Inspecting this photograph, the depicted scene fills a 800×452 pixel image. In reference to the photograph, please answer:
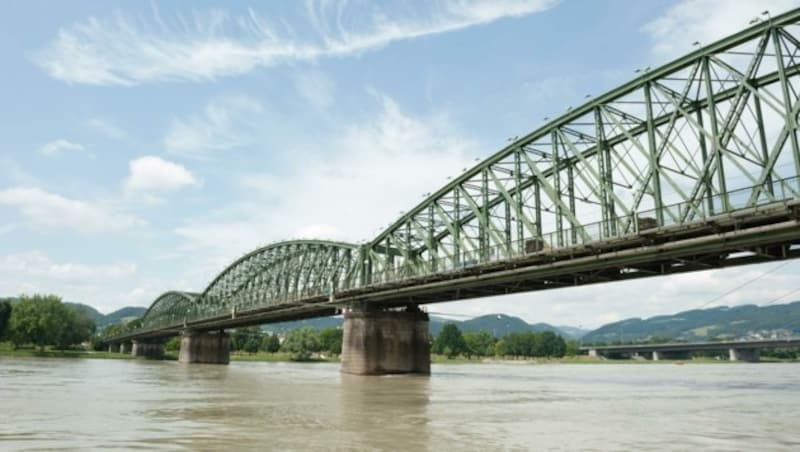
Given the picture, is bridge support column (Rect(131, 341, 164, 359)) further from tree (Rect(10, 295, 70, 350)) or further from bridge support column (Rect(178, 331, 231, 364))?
bridge support column (Rect(178, 331, 231, 364))

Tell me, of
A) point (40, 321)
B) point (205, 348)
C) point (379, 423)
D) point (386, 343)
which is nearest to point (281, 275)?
point (205, 348)

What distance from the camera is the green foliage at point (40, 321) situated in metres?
140

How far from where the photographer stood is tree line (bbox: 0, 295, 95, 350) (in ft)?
460

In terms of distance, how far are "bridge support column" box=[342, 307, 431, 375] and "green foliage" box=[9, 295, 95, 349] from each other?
4173 inches

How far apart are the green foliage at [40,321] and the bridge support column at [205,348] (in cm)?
3405

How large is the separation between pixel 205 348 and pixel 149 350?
5969 cm

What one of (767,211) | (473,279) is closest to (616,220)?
(767,211)

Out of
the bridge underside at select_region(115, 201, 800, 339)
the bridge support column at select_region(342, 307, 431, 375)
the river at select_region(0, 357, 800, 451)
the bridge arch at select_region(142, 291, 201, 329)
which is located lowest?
the river at select_region(0, 357, 800, 451)

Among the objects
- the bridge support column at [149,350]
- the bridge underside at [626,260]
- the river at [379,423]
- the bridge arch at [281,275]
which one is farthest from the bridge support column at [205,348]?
the river at [379,423]

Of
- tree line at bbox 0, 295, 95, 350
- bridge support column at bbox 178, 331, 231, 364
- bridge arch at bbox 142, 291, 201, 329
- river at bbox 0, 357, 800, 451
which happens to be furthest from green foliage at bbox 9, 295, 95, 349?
river at bbox 0, 357, 800, 451

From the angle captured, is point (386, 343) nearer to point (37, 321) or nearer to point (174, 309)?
point (37, 321)

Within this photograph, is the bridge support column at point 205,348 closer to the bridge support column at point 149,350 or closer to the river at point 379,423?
the bridge support column at point 149,350

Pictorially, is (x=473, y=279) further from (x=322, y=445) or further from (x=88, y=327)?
(x=88, y=327)

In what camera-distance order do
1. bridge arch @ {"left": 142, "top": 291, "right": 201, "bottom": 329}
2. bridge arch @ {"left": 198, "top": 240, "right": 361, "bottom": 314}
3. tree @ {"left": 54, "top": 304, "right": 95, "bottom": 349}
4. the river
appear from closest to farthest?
the river
bridge arch @ {"left": 198, "top": 240, "right": 361, "bottom": 314}
tree @ {"left": 54, "top": 304, "right": 95, "bottom": 349}
bridge arch @ {"left": 142, "top": 291, "right": 201, "bottom": 329}
